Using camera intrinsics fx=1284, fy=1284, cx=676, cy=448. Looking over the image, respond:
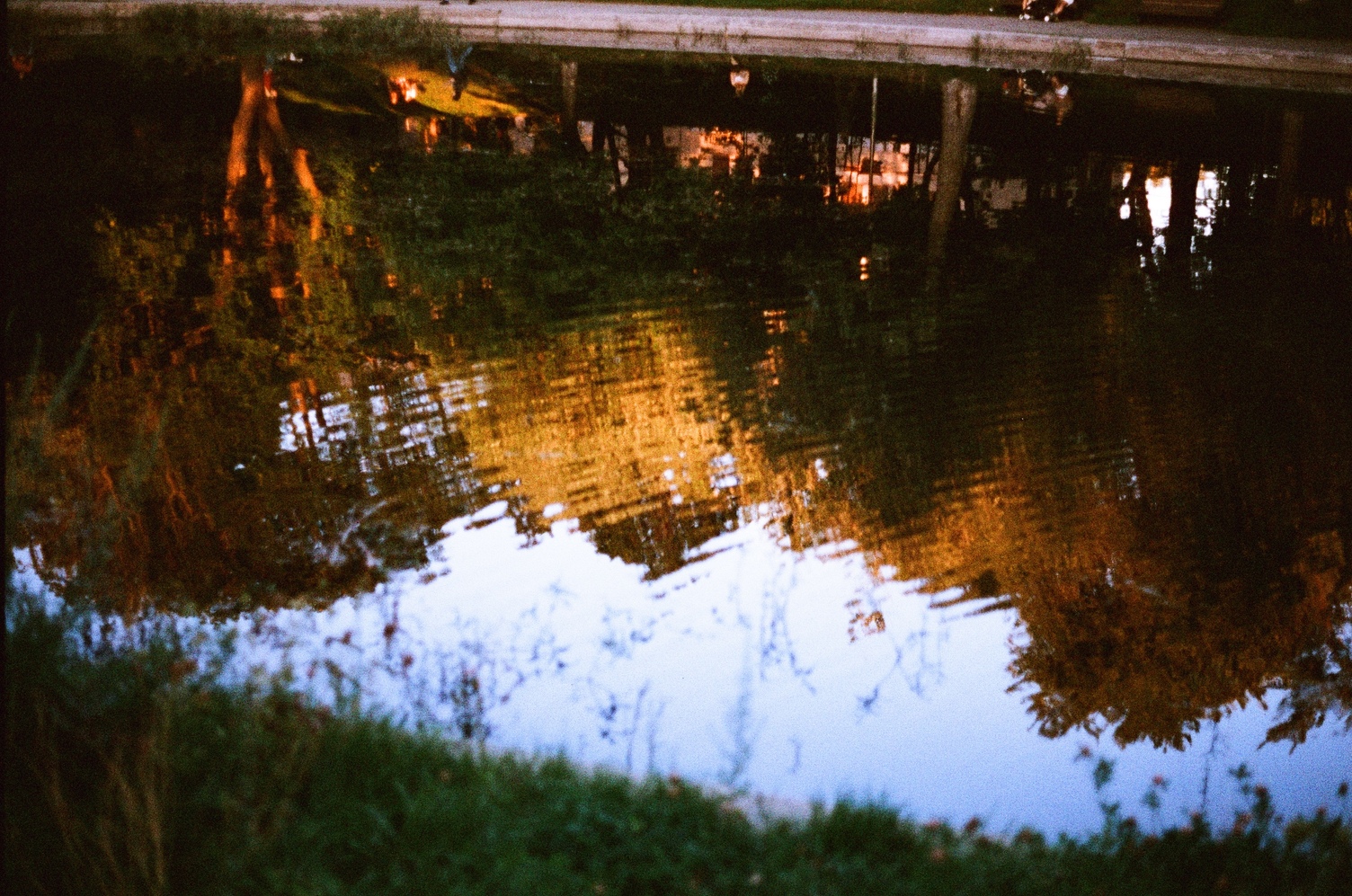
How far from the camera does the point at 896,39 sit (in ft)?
65.3

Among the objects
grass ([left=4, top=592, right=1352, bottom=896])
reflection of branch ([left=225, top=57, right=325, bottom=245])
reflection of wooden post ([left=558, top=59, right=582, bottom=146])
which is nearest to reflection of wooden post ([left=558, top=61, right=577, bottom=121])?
reflection of wooden post ([left=558, top=59, right=582, bottom=146])

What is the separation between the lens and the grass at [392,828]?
11.8 ft

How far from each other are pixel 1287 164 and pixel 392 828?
46.1ft

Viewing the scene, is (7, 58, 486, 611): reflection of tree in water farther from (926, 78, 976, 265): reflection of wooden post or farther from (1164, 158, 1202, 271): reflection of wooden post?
(1164, 158, 1202, 271): reflection of wooden post

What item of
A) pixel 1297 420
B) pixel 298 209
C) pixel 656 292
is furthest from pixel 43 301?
pixel 1297 420

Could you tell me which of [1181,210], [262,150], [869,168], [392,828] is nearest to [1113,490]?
[392,828]

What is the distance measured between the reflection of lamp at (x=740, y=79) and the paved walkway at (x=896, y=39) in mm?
1326

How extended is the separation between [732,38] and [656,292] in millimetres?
11721

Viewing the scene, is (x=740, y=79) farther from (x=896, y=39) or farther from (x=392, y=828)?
(x=392, y=828)

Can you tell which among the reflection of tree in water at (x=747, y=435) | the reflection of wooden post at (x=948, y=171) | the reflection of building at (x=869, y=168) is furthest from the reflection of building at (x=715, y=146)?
the reflection of tree in water at (x=747, y=435)

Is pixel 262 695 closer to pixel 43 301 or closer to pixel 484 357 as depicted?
pixel 484 357

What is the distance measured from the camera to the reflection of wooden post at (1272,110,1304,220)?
45.0 ft

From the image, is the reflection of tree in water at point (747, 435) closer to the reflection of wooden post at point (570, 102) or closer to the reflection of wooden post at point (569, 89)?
the reflection of wooden post at point (570, 102)

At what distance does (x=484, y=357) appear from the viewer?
29.9 feet
